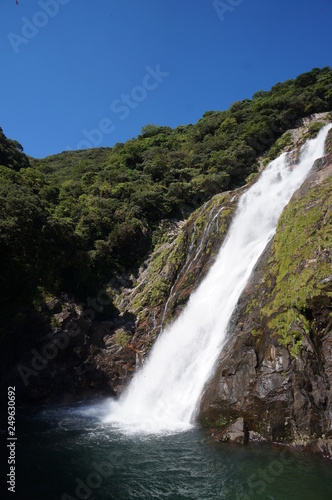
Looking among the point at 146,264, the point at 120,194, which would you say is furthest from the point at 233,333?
the point at 120,194

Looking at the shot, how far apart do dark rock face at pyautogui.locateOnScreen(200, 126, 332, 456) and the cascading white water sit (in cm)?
149

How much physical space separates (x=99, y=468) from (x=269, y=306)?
29.4 feet

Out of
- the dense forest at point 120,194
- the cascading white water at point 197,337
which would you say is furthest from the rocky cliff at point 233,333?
the dense forest at point 120,194

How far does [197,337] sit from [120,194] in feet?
79.6


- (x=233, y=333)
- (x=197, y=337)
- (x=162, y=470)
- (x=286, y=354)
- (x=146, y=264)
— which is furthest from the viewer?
(x=146, y=264)

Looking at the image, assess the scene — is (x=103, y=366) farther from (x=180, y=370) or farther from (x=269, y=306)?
(x=269, y=306)

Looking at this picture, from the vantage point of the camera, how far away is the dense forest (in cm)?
2381

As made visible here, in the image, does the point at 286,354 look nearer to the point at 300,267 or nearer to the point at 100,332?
the point at 300,267

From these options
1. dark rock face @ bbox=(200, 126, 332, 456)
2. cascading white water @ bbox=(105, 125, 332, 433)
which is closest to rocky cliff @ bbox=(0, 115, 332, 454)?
dark rock face @ bbox=(200, 126, 332, 456)

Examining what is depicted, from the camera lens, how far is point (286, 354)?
1238cm

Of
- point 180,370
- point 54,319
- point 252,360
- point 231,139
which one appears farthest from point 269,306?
point 231,139

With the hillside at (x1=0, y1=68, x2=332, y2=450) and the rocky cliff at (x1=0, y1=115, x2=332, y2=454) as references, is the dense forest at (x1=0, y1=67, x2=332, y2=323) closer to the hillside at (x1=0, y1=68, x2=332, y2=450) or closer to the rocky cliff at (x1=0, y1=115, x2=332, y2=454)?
the hillside at (x1=0, y1=68, x2=332, y2=450)

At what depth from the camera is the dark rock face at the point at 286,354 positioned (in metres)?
11.4

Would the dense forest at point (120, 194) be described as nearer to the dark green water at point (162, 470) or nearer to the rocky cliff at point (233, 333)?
the rocky cliff at point (233, 333)
